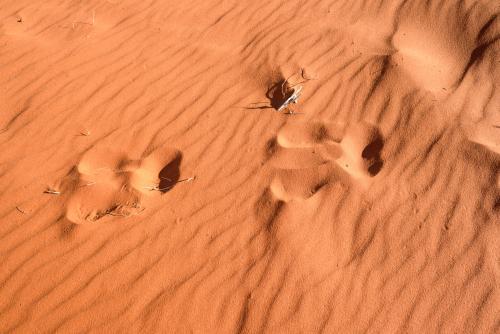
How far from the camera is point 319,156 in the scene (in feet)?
10.1

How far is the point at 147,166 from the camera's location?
312 centimetres

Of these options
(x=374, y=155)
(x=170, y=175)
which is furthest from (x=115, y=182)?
(x=374, y=155)

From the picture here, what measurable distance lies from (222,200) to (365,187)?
1.05 m

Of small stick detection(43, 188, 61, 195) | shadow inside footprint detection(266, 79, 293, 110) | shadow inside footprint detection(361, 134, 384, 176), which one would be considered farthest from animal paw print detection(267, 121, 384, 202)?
small stick detection(43, 188, 61, 195)

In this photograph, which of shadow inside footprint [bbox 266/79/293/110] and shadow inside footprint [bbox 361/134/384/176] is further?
shadow inside footprint [bbox 266/79/293/110]

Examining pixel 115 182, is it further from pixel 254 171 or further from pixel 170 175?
pixel 254 171

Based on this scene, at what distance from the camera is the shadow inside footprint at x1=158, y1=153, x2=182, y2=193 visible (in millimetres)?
3008

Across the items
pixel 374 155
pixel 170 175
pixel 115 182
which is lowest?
pixel 374 155

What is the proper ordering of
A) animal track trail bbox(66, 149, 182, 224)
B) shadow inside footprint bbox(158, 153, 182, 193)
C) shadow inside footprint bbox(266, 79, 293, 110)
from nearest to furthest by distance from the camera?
animal track trail bbox(66, 149, 182, 224) → shadow inside footprint bbox(158, 153, 182, 193) → shadow inside footprint bbox(266, 79, 293, 110)

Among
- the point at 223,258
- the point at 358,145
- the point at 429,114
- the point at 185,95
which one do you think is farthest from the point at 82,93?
the point at 429,114

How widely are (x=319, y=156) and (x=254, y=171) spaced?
20.4 inches

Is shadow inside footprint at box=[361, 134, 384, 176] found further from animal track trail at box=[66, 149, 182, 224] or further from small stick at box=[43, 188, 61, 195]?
small stick at box=[43, 188, 61, 195]

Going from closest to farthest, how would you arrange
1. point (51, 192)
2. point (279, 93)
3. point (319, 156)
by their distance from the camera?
1. point (51, 192)
2. point (319, 156)
3. point (279, 93)

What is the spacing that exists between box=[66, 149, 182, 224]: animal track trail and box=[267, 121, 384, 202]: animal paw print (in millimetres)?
814
